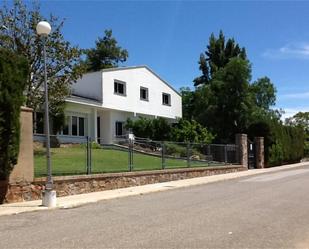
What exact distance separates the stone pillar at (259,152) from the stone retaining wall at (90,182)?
45.5 feet

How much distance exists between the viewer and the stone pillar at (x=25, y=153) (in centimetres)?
1664

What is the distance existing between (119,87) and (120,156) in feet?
58.7

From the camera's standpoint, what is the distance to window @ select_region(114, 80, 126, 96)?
4330 cm

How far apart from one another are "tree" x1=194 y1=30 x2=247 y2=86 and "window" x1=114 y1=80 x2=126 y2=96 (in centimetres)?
2600

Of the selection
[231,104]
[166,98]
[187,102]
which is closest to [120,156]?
[166,98]

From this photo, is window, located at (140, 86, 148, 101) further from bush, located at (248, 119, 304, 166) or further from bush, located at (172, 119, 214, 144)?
bush, located at (248, 119, 304, 166)

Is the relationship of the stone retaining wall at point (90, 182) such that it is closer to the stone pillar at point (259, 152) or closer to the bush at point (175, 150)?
the bush at point (175, 150)

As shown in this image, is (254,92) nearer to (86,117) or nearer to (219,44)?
(219,44)

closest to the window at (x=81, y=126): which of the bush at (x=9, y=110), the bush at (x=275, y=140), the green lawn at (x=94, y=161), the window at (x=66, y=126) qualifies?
the window at (x=66, y=126)

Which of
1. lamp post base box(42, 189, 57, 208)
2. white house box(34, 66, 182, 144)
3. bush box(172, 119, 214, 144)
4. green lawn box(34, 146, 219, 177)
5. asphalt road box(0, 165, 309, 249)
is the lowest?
asphalt road box(0, 165, 309, 249)

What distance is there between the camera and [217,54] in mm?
70062

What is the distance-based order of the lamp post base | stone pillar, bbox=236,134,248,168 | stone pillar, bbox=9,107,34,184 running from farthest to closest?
1. stone pillar, bbox=236,134,248,168
2. stone pillar, bbox=9,107,34,184
3. the lamp post base

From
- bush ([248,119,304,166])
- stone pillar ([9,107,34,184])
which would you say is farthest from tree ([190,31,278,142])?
stone pillar ([9,107,34,184])

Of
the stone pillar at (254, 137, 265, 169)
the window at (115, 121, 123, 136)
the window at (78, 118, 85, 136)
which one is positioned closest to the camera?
the window at (78, 118, 85, 136)
